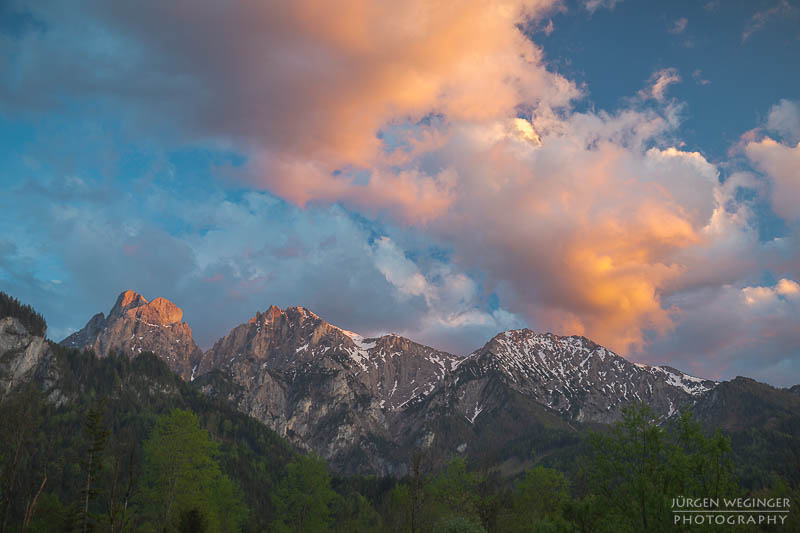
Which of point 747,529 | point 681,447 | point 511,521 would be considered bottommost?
point 511,521

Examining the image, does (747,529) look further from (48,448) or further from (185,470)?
(48,448)

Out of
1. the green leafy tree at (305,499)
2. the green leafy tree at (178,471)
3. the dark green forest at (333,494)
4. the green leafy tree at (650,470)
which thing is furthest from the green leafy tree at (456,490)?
the green leafy tree at (178,471)

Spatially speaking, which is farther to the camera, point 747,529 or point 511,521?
point 511,521

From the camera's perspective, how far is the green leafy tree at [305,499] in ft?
260

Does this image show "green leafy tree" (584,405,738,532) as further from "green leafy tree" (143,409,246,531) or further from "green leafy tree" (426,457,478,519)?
"green leafy tree" (143,409,246,531)

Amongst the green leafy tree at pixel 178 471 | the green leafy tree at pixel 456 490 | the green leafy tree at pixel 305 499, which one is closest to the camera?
the green leafy tree at pixel 178 471

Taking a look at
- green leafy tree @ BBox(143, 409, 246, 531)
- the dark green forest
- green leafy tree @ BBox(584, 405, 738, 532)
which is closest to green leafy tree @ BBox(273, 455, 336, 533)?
the dark green forest

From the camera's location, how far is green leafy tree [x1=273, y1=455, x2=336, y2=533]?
79.2m

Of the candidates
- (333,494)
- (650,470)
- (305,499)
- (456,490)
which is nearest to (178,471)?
(305,499)

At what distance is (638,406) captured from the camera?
40.5 metres

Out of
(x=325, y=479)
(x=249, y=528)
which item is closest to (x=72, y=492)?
(x=249, y=528)

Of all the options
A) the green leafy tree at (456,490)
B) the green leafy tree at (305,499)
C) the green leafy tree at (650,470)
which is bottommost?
the green leafy tree at (305,499)

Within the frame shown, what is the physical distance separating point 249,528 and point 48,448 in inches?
2314

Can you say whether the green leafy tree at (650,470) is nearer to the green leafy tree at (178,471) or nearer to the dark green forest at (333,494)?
the dark green forest at (333,494)
